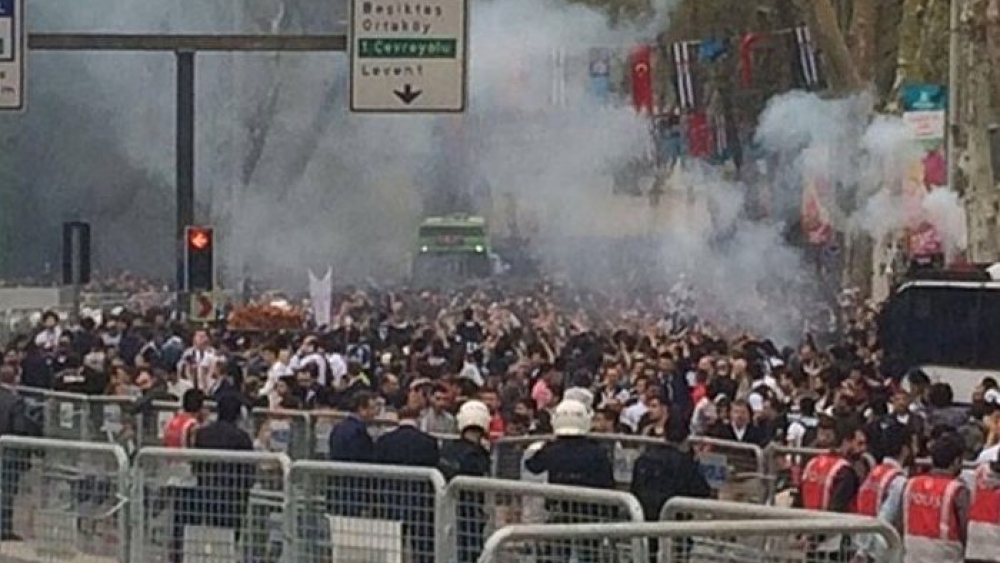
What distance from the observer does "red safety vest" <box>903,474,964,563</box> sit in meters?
14.2

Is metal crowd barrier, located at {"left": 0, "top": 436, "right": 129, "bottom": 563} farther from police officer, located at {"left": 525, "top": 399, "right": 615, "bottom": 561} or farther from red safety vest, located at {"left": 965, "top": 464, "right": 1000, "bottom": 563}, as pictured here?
red safety vest, located at {"left": 965, "top": 464, "right": 1000, "bottom": 563}

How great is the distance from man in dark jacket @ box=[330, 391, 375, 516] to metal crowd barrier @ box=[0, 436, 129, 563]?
1.74m

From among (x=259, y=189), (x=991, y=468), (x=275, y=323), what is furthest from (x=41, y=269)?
(x=991, y=468)

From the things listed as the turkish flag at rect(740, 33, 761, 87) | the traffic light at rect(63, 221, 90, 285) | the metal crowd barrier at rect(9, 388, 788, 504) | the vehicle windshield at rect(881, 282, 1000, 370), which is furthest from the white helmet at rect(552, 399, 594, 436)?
the turkish flag at rect(740, 33, 761, 87)

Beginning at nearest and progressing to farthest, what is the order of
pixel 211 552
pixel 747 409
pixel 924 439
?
pixel 211 552
pixel 924 439
pixel 747 409

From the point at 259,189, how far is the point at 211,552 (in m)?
56.7

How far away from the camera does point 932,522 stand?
1423 cm

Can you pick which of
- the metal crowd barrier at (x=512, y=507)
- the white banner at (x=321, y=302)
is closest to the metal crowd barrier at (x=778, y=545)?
the metal crowd barrier at (x=512, y=507)

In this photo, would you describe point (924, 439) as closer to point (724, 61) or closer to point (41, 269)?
point (724, 61)

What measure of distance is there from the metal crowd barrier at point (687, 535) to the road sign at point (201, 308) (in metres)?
24.1

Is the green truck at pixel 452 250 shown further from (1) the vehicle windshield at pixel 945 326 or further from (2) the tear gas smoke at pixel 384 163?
(1) the vehicle windshield at pixel 945 326

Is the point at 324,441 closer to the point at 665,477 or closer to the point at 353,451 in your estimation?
the point at 353,451

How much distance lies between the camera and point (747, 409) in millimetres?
19875

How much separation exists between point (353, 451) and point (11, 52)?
1174cm
